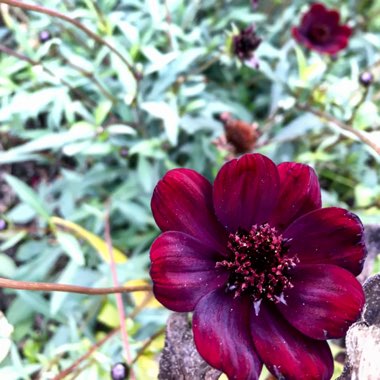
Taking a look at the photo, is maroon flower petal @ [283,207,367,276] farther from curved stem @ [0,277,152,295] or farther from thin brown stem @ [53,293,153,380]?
thin brown stem @ [53,293,153,380]

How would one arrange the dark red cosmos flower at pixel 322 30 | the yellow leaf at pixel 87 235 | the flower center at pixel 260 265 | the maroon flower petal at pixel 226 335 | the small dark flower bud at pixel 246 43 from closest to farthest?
the maroon flower petal at pixel 226 335
the flower center at pixel 260 265
the small dark flower bud at pixel 246 43
the yellow leaf at pixel 87 235
the dark red cosmos flower at pixel 322 30

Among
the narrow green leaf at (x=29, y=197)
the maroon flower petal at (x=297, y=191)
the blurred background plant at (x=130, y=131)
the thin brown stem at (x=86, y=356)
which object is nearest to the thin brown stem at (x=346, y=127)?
the blurred background plant at (x=130, y=131)

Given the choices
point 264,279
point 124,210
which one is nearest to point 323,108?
point 124,210

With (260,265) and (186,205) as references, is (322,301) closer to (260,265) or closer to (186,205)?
(260,265)

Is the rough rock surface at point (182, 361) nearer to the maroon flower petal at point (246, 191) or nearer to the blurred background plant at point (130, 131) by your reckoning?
the maroon flower petal at point (246, 191)

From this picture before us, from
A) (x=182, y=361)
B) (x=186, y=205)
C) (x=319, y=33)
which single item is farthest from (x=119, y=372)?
(x=319, y=33)

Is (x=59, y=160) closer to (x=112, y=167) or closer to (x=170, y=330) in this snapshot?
(x=112, y=167)
